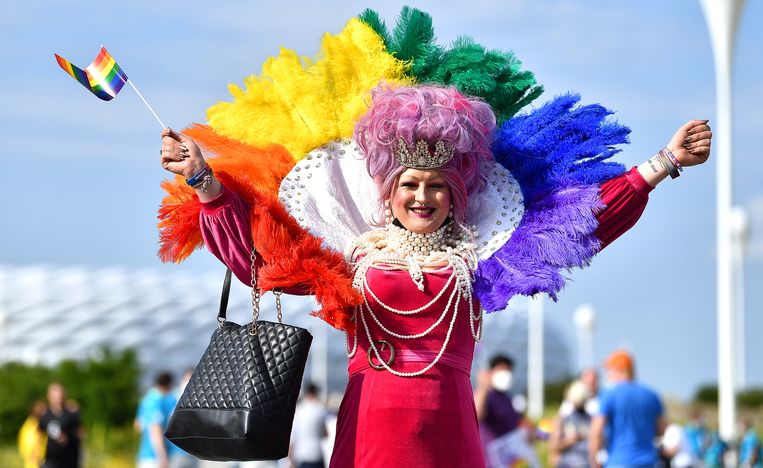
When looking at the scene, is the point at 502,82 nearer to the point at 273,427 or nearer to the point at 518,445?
the point at 273,427

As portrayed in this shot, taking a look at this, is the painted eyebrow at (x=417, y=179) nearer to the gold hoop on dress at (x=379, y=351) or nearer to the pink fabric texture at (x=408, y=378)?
the pink fabric texture at (x=408, y=378)

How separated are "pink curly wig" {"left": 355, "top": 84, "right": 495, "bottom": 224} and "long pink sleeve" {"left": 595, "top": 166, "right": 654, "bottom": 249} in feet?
1.52

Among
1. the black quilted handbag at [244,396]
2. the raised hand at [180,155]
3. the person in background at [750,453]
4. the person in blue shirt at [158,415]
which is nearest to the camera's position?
the black quilted handbag at [244,396]

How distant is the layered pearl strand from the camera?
4.61m

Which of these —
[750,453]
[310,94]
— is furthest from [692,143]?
[750,453]

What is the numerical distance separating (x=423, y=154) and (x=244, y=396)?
41.4 inches

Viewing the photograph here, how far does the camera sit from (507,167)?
498cm

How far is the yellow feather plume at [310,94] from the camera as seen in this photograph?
16.4ft

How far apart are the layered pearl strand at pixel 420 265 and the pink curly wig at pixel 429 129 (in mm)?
118

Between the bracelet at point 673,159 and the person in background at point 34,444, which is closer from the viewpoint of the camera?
the bracelet at point 673,159

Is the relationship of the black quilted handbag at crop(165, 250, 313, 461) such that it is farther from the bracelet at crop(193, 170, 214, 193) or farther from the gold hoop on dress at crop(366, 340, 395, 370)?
the bracelet at crop(193, 170, 214, 193)

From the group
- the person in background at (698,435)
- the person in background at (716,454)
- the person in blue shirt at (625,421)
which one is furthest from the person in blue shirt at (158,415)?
the person in background at (698,435)

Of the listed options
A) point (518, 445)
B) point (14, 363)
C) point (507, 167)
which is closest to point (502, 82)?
point (507, 167)

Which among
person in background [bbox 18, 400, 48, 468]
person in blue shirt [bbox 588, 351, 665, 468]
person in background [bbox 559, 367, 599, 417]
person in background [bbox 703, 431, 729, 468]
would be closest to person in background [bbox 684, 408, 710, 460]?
person in background [bbox 703, 431, 729, 468]
